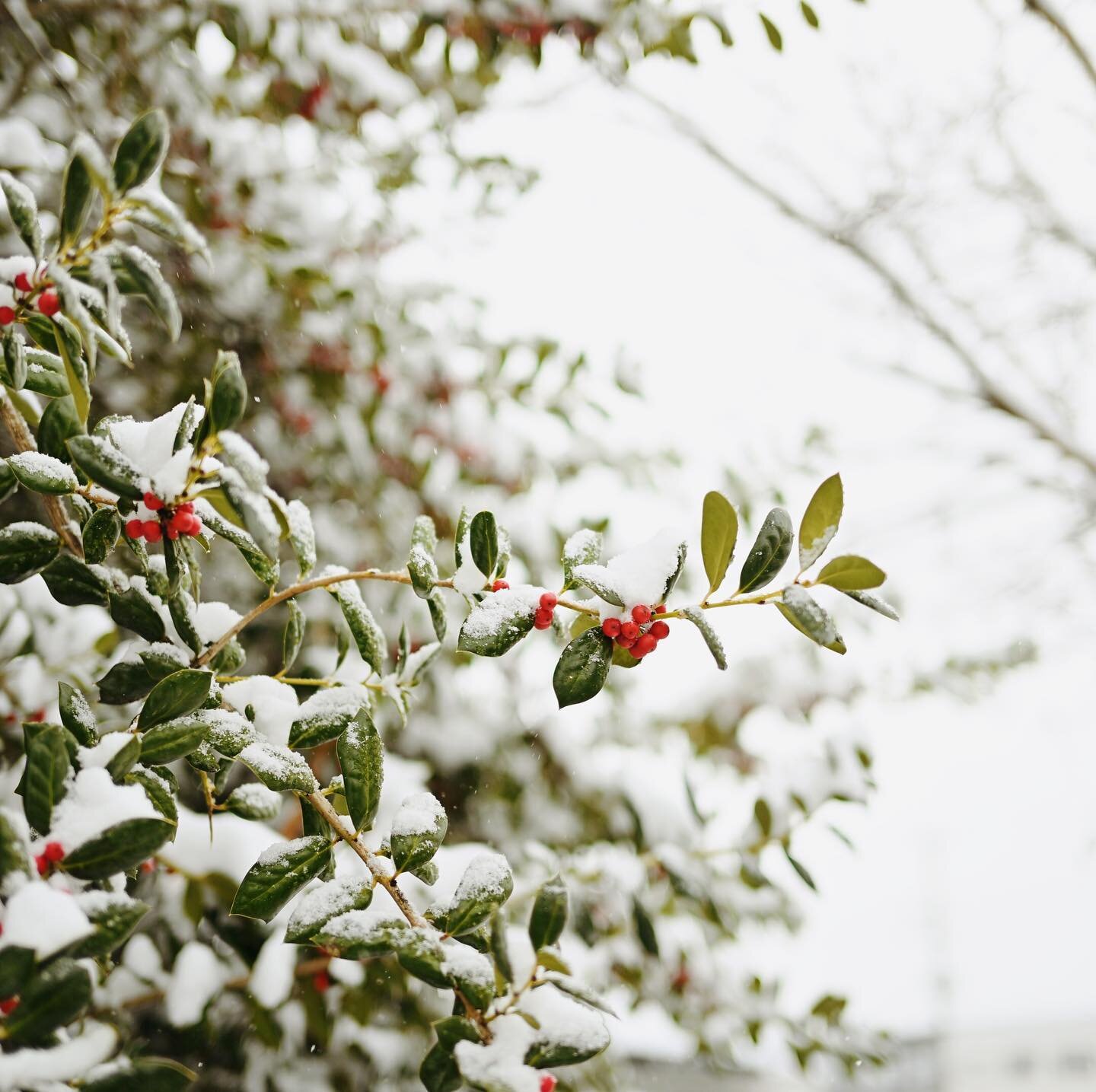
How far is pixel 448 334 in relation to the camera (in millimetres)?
2051

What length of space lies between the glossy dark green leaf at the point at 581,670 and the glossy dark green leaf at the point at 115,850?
0.23 metres

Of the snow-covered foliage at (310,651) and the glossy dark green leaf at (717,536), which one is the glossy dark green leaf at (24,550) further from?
the glossy dark green leaf at (717,536)

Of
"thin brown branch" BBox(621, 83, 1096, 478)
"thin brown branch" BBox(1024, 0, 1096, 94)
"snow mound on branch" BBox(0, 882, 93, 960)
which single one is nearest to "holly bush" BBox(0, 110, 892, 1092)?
"snow mound on branch" BBox(0, 882, 93, 960)

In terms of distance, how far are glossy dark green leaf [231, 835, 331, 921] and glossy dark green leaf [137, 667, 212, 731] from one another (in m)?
0.10

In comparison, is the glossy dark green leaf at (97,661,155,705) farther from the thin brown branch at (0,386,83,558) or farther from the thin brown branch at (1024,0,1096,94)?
the thin brown branch at (1024,0,1096,94)

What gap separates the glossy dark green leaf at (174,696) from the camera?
1.75 ft

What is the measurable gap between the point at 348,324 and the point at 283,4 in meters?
0.58

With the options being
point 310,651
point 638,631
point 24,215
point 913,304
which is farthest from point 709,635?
point 913,304

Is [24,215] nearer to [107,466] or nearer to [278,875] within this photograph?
[107,466]

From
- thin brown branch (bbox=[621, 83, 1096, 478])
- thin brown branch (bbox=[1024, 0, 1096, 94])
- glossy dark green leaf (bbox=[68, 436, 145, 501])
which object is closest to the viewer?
glossy dark green leaf (bbox=[68, 436, 145, 501])

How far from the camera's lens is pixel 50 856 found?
0.46 m

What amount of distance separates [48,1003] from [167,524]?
27 centimetres

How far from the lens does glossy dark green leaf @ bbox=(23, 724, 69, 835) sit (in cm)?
46

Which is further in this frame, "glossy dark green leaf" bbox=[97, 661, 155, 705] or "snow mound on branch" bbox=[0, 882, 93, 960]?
"glossy dark green leaf" bbox=[97, 661, 155, 705]
